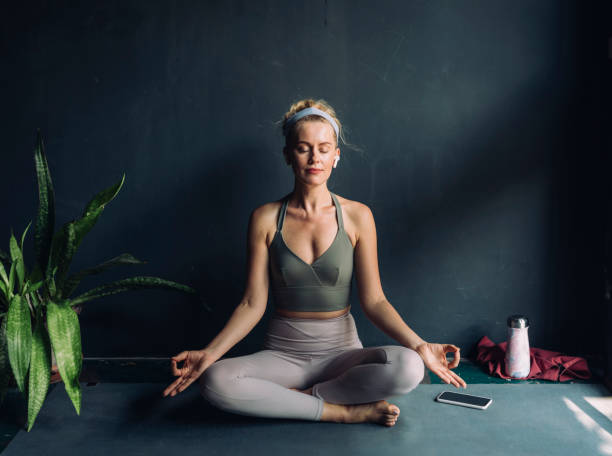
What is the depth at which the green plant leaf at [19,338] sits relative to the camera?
6.50 ft

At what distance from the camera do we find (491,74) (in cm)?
270

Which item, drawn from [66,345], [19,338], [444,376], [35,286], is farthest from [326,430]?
[35,286]

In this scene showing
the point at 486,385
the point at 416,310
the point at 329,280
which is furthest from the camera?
the point at 416,310

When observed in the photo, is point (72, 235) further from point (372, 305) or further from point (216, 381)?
point (372, 305)

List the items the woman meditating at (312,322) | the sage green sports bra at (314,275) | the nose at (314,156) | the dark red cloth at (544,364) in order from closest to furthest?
1. the woman meditating at (312,322)
2. the nose at (314,156)
3. the sage green sports bra at (314,275)
4. the dark red cloth at (544,364)

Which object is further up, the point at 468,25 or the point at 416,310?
the point at 468,25

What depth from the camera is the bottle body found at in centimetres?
259

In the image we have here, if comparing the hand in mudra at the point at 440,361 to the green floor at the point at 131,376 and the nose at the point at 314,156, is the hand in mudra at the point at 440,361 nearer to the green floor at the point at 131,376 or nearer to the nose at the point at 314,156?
the green floor at the point at 131,376

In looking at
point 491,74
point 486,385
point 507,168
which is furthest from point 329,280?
point 491,74

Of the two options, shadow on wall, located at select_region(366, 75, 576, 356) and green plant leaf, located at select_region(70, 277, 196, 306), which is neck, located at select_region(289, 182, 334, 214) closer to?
shadow on wall, located at select_region(366, 75, 576, 356)

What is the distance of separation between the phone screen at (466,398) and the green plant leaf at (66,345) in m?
1.41

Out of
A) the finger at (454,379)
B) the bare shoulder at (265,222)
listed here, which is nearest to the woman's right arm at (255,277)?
the bare shoulder at (265,222)

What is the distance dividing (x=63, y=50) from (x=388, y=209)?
170 cm

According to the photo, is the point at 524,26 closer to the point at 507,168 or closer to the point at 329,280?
the point at 507,168
